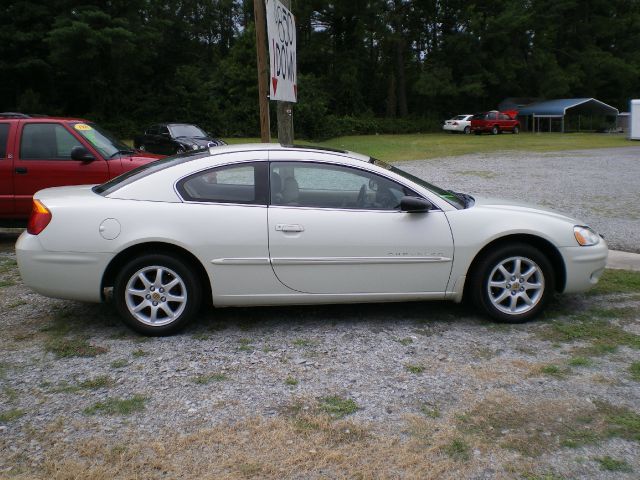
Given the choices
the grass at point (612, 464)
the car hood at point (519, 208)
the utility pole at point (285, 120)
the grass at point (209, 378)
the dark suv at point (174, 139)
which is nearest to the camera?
the grass at point (612, 464)

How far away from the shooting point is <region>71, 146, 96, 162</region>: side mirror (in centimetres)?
764

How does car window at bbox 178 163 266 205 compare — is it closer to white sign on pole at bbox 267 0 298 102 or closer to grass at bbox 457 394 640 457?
white sign on pole at bbox 267 0 298 102

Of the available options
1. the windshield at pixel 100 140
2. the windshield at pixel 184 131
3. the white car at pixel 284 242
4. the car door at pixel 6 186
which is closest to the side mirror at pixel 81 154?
the windshield at pixel 100 140

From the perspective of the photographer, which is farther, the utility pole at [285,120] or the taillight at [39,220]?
the utility pole at [285,120]

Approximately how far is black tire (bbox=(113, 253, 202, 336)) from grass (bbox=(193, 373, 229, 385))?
31.2 inches

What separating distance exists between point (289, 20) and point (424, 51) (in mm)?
50218

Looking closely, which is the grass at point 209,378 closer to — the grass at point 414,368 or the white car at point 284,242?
the white car at point 284,242

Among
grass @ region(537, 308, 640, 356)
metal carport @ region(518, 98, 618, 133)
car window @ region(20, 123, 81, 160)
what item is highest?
metal carport @ region(518, 98, 618, 133)

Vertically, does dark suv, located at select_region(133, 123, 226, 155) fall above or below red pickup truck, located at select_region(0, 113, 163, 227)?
above

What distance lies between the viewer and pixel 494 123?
41969 millimetres

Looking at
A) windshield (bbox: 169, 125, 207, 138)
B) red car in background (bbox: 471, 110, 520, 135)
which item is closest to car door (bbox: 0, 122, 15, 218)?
windshield (bbox: 169, 125, 207, 138)

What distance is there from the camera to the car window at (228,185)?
4.76 m

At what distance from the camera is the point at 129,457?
9.97 ft

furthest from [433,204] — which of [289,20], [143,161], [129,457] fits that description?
[143,161]
